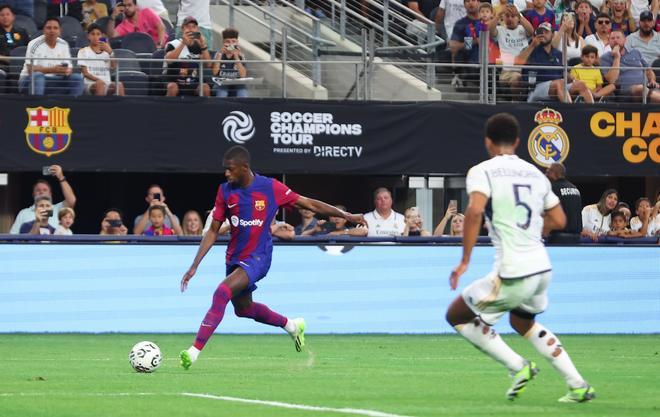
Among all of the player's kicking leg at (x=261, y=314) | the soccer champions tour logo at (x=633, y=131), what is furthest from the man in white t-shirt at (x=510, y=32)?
the player's kicking leg at (x=261, y=314)

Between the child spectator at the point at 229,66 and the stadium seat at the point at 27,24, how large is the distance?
300cm

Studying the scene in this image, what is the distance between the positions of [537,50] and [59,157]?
8225 mm

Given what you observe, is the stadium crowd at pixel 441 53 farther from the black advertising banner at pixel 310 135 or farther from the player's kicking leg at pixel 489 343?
the player's kicking leg at pixel 489 343

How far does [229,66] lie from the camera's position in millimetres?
22016

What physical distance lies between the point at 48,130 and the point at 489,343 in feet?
41.4

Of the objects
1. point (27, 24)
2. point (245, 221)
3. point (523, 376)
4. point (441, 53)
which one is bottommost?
point (523, 376)

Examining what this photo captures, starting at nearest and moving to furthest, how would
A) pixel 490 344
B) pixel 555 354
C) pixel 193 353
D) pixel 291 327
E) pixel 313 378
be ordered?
pixel 555 354, pixel 490 344, pixel 313 378, pixel 193 353, pixel 291 327

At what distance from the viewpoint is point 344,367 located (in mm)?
13492

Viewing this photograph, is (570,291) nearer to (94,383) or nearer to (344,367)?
(344,367)

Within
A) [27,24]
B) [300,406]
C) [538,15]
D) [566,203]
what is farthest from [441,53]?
[300,406]

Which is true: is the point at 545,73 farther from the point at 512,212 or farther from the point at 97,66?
the point at 512,212

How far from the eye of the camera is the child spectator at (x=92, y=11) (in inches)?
917

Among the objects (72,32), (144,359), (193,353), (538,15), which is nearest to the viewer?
(144,359)

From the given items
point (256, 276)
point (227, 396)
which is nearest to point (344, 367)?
point (256, 276)
